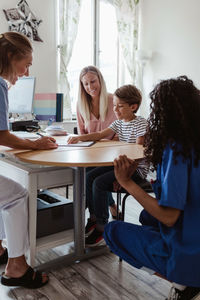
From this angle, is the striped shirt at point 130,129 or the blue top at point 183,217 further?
the striped shirt at point 130,129

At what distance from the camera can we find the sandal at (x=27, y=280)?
149cm

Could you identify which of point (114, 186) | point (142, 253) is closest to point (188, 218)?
point (142, 253)

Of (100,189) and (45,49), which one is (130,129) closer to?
(100,189)

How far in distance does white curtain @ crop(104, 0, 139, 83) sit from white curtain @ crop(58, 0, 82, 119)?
2.36 feet

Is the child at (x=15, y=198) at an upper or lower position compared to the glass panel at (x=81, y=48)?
lower

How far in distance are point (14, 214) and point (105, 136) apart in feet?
2.72

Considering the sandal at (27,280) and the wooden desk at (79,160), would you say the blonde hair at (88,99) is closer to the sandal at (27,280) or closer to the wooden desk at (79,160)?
the wooden desk at (79,160)

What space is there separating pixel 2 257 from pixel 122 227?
104cm

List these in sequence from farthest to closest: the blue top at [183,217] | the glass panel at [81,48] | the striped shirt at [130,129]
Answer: the glass panel at [81,48]
the striped shirt at [130,129]
the blue top at [183,217]

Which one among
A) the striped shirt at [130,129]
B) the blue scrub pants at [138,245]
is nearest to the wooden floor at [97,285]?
the blue scrub pants at [138,245]

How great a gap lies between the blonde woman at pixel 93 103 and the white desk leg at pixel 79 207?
0.56m

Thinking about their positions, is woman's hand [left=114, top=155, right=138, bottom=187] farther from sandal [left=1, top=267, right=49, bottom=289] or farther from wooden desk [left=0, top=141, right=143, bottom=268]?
sandal [left=1, top=267, right=49, bottom=289]

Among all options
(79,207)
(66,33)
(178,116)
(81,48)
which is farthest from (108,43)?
(178,116)

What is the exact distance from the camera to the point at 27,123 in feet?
7.71
